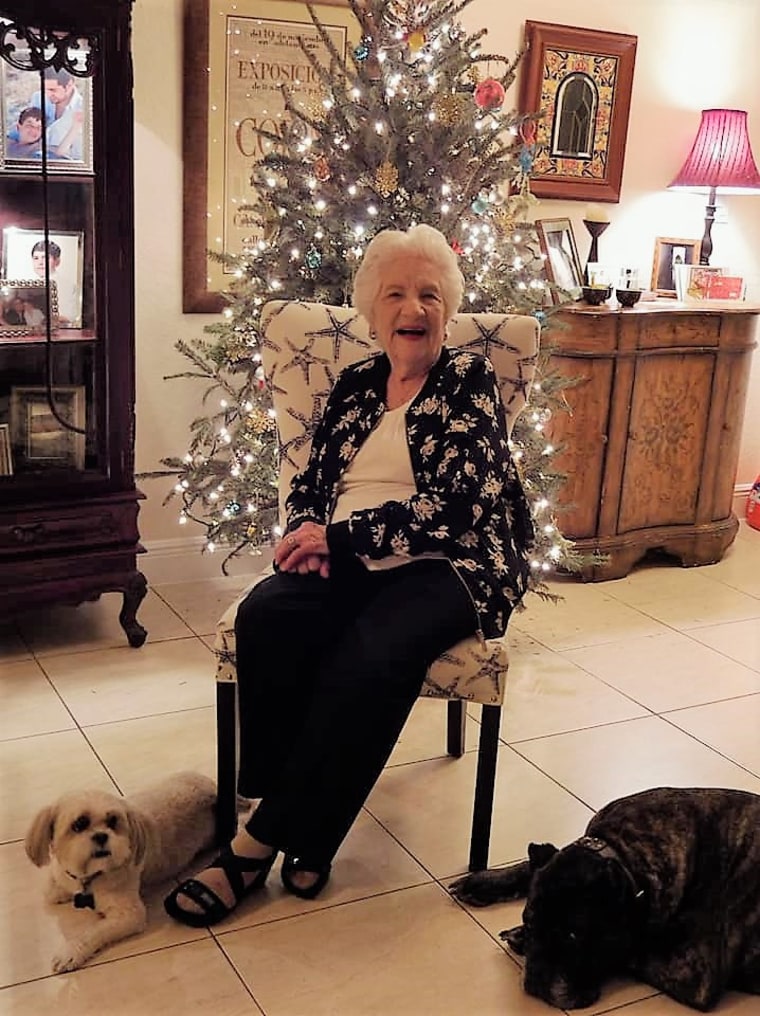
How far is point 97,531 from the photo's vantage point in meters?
3.15

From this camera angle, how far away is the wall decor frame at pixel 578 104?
13.1 ft

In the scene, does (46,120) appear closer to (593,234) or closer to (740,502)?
(593,234)

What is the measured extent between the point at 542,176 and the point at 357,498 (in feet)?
7.19

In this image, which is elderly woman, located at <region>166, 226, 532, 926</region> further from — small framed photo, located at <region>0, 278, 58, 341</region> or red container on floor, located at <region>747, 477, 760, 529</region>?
red container on floor, located at <region>747, 477, 760, 529</region>

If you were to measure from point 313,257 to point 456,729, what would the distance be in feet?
4.13

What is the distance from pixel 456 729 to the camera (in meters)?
2.69

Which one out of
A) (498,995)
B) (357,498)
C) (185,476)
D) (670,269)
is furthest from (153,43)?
(498,995)

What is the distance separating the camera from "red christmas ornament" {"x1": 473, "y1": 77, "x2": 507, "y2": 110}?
2.99 m

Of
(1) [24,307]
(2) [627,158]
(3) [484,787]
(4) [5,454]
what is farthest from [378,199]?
(2) [627,158]

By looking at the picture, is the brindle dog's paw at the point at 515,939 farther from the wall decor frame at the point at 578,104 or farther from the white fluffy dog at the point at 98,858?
the wall decor frame at the point at 578,104

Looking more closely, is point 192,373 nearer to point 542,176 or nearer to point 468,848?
point 542,176

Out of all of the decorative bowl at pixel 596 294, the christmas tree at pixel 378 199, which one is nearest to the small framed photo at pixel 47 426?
the christmas tree at pixel 378 199

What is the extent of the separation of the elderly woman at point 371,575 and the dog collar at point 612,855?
39cm

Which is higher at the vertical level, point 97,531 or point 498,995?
point 97,531
